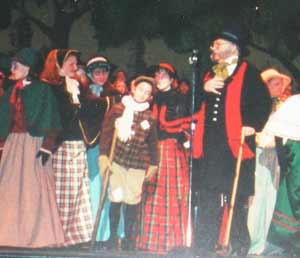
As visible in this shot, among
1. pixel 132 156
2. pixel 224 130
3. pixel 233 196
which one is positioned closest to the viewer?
pixel 233 196

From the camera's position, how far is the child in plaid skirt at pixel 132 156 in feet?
23.0

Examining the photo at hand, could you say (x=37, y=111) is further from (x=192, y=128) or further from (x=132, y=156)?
(x=192, y=128)

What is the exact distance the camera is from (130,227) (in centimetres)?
700

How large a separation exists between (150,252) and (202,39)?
2.26 meters

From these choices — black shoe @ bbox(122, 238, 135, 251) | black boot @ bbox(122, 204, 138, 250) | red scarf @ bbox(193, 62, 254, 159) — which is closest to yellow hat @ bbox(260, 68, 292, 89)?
red scarf @ bbox(193, 62, 254, 159)

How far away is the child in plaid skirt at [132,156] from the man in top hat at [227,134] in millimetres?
536

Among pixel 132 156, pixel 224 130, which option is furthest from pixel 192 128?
pixel 132 156

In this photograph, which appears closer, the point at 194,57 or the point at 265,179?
the point at 194,57

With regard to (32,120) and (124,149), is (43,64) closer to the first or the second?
(32,120)

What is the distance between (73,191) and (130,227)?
2.32ft

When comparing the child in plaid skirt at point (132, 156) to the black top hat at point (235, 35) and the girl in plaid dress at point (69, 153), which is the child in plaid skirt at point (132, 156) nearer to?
Answer: the girl in plaid dress at point (69, 153)

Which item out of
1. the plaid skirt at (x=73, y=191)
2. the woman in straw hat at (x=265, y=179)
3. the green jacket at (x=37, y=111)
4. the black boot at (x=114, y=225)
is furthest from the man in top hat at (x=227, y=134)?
the green jacket at (x=37, y=111)

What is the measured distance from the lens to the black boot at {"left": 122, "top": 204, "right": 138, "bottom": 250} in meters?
6.98

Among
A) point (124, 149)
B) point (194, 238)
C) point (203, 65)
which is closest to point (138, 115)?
point (124, 149)
